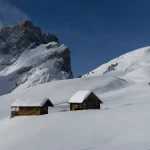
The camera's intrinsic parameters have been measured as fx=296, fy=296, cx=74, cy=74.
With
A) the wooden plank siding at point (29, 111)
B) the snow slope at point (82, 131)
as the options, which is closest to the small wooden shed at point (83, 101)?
the wooden plank siding at point (29, 111)

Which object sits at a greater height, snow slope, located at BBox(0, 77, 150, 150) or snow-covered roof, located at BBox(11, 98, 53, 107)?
snow-covered roof, located at BBox(11, 98, 53, 107)

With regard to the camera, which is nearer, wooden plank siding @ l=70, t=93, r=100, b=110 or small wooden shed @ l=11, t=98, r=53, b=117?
small wooden shed @ l=11, t=98, r=53, b=117

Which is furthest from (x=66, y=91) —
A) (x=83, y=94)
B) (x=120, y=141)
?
(x=120, y=141)

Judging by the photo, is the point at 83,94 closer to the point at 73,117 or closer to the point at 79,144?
the point at 73,117

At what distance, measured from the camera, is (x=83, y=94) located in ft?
192

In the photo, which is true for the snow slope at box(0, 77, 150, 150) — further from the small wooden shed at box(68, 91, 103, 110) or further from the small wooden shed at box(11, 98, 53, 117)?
the small wooden shed at box(68, 91, 103, 110)

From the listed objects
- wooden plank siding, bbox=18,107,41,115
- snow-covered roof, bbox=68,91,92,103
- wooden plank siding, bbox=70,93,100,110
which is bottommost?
wooden plank siding, bbox=18,107,41,115

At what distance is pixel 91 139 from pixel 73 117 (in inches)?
414

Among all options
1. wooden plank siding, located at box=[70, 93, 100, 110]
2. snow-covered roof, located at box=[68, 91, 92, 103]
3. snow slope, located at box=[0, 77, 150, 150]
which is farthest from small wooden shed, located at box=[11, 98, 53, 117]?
wooden plank siding, located at box=[70, 93, 100, 110]

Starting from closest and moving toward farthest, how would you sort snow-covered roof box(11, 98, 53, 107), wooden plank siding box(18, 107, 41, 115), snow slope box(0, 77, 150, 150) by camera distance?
snow slope box(0, 77, 150, 150) → wooden plank siding box(18, 107, 41, 115) → snow-covered roof box(11, 98, 53, 107)

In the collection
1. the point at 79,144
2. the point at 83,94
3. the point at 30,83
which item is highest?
the point at 30,83

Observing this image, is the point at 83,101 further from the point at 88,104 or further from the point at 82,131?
the point at 82,131

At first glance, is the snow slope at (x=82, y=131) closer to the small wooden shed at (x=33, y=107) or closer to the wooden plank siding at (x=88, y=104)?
Answer: the small wooden shed at (x=33, y=107)

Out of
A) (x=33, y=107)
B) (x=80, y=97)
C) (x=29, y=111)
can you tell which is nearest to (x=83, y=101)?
(x=80, y=97)
